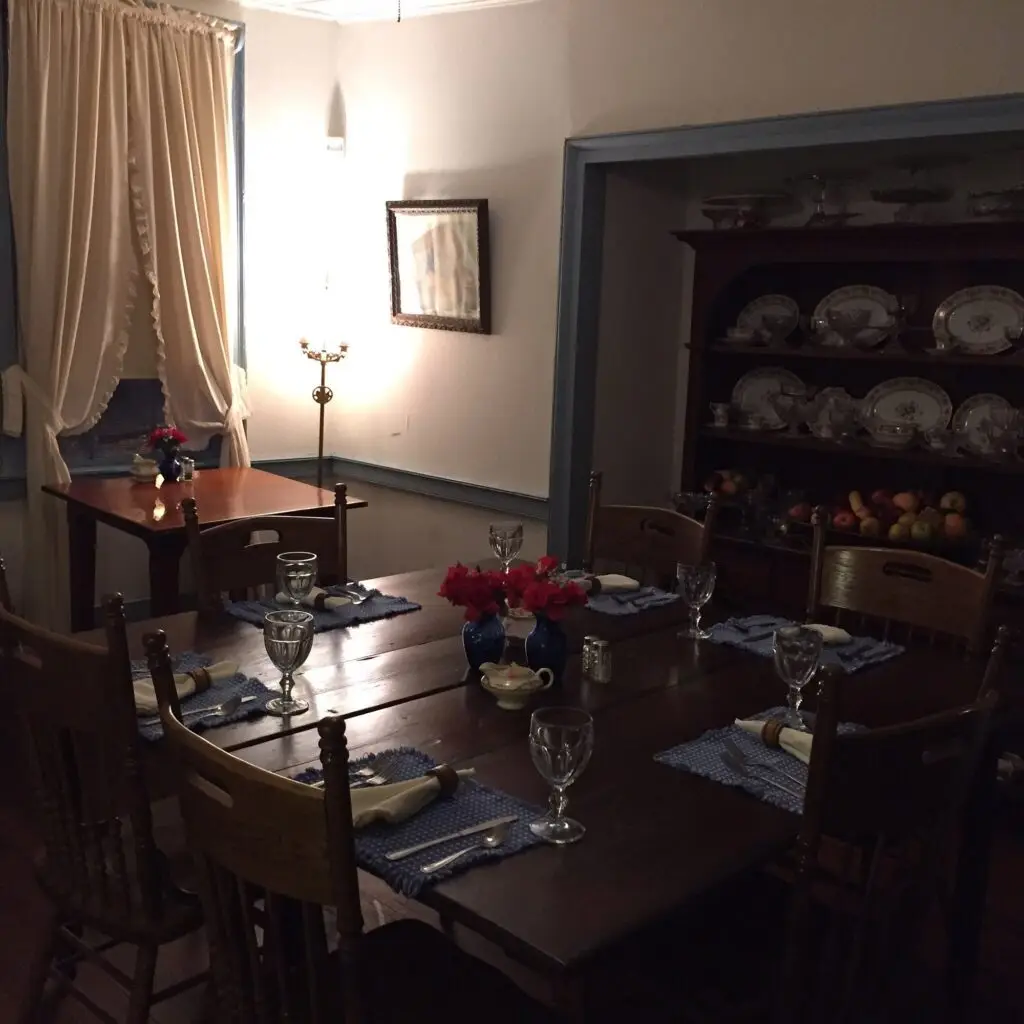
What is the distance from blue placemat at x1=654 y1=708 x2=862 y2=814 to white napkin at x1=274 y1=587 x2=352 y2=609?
35.7 inches

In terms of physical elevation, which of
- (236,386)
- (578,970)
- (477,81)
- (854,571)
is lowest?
(578,970)

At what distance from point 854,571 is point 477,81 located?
2333mm

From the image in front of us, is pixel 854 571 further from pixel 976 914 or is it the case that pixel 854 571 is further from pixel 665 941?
pixel 665 941

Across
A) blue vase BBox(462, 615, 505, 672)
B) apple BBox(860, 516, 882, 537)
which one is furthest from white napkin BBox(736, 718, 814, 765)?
apple BBox(860, 516, 882, 537)

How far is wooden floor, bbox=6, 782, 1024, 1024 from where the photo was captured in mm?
2170

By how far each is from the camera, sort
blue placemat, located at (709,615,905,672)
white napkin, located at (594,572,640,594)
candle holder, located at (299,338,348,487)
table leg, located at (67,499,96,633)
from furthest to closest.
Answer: candle holder, located at (299,338,348,487) → table leg, located at (67,499,96,633) → white napkin, located at (594,572,640,594) → blue placemat, located at (709,615,905,672)

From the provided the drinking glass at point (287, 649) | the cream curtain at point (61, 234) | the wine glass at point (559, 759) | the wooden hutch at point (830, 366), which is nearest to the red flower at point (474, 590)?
the drinking glass at point (287, 649)

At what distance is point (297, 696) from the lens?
187 cm

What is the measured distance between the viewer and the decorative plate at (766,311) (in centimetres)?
374

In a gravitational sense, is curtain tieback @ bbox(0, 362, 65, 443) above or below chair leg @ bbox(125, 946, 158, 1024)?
above

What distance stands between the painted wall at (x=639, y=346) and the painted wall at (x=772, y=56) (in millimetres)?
344

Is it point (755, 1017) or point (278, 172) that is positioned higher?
point (278, 172)

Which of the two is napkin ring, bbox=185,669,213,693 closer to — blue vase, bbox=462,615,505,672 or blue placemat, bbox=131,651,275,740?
blue placemat, bbox=131,651,275,740

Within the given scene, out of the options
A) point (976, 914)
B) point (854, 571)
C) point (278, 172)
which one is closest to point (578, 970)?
point (976, 914)
